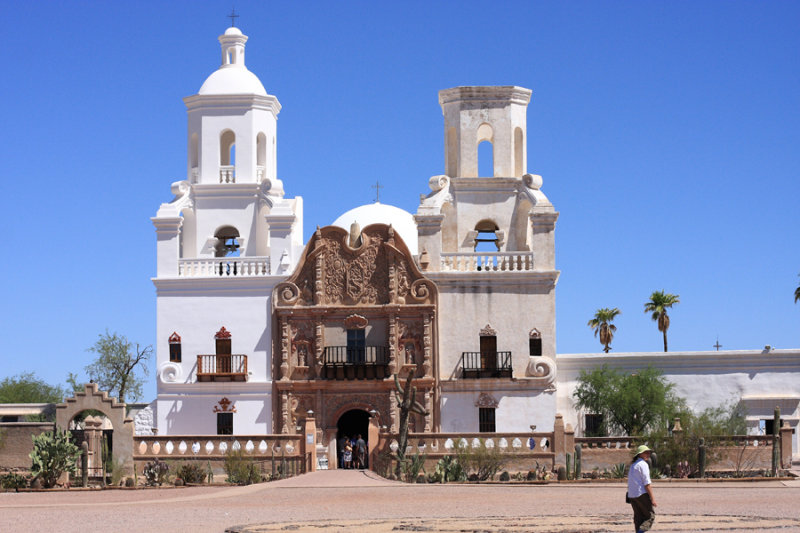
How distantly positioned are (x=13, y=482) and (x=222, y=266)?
13.2 m

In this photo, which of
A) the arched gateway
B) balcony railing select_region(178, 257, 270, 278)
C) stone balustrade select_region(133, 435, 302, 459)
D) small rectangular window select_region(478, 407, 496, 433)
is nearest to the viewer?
stone balustrade select_region(133, 435, 302, 459)

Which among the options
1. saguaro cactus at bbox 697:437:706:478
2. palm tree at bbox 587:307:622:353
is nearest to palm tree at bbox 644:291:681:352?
palm tree at bbox 587:307:622:353

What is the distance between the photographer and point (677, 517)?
80.6 ft

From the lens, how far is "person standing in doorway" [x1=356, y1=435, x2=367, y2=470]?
45.7 metres

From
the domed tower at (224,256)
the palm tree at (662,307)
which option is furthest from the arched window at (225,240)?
the palm tree at (662,307)

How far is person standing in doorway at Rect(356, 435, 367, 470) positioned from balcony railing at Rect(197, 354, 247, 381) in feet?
15.2

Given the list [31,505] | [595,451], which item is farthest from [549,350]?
[31,505]

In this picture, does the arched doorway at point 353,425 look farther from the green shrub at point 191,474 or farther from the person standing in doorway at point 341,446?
the green shrub at point 191,474

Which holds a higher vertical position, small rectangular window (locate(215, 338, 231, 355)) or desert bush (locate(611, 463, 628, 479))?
small rectangular window (locate(215, 338, 231, 355))

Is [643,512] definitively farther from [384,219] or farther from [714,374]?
[384,219]

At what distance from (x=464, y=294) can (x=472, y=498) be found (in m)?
18.2

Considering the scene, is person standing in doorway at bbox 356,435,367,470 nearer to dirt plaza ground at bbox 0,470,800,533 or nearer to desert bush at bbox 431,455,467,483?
desert bush at bbox 431,455,467,483

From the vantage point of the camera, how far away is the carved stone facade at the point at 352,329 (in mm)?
47281

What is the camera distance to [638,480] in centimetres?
2038
